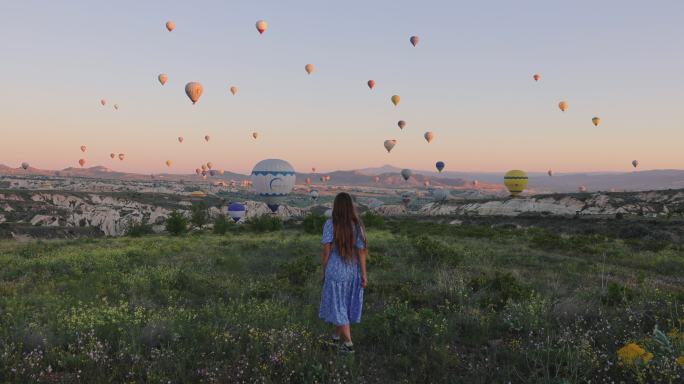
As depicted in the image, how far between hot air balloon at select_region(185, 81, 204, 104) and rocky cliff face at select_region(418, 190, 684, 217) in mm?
54744

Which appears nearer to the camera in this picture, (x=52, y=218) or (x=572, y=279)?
(x=572, y=279)

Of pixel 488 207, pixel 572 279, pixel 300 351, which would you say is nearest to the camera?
pixel 300 351

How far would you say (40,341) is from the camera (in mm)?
5613

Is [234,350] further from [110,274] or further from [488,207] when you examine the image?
[488,207]

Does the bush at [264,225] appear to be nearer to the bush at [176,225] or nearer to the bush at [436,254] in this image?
the bush at [176,225]

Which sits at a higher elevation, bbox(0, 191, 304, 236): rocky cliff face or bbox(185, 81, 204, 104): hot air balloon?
bbox(185, 81, 204, 104): hot air balloon

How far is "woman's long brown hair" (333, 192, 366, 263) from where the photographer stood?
6.07 metres

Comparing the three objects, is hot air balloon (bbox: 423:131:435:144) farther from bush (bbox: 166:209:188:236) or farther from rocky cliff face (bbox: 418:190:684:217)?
bush (bbox: 166:209:188:236)

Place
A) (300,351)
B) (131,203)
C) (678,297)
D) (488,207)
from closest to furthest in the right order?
1. (300,351)
2. (678,297)
3. (488,207)
4. (131,203)

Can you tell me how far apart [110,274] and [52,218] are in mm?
80219

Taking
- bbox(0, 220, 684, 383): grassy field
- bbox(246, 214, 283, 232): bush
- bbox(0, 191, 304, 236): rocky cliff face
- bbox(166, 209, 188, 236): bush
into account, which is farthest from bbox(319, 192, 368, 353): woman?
bbox(0, 191, 304, 236): rocky cliff face

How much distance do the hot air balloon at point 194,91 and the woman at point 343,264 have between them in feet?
173

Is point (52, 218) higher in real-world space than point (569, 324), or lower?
lower

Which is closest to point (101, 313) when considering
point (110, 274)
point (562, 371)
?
point (110, 274)
